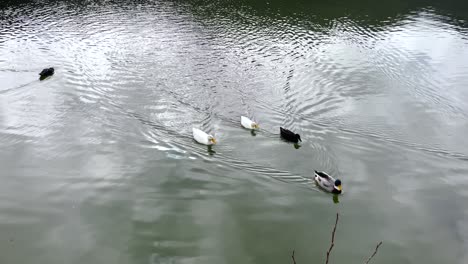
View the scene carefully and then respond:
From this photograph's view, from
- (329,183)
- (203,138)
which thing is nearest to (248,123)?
(203,138)

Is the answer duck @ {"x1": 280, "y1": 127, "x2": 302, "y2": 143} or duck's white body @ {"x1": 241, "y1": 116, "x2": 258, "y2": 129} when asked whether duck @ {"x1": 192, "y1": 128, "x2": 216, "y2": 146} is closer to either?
duck's white body @ {"x1": 241, "y1": 116, "x2": 258, "y2": 129}

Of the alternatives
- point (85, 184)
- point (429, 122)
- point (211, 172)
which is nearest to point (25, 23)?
point (85, 184)

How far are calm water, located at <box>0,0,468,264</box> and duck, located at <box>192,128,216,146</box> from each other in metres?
0.26

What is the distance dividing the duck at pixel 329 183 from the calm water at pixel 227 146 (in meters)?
0.31

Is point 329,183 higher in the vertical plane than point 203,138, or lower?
lower

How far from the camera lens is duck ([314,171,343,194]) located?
10.4m

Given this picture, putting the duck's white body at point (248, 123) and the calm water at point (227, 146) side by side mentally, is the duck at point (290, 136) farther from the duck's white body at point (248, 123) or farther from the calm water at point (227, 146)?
the duck's white body at point (248, 123)

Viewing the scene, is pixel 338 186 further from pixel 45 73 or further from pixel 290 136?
pixel 45 73

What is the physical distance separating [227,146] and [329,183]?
3594 mm

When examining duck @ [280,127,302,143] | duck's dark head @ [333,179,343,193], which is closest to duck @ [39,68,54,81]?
duck @ [280,127,302,143]

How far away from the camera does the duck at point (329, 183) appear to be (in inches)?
408

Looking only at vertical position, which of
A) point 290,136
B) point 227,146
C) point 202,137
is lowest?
point 227,146

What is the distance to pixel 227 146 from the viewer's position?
40.8 feet

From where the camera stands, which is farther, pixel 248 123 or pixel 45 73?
pixel 45 73
